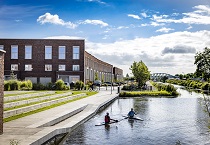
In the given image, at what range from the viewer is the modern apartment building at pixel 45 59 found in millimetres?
58875

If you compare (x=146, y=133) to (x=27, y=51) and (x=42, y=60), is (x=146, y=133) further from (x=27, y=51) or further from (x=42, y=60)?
(x=27, y=51)

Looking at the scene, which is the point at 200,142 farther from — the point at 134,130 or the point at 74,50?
the point at 74,50

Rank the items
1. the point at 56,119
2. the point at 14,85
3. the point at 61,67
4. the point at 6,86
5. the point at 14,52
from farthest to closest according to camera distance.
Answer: the point at 61,67 < the point at 14,52 < the point at 14,85 < the point at 6,86 < the point at 56,119

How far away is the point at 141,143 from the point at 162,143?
1.03 meters

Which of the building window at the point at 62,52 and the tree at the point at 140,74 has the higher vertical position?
the building window at the point at 62,52

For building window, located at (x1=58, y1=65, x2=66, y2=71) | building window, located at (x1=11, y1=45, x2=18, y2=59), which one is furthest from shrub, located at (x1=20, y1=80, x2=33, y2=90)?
building window, located at (x1=11, y1=45, x2=18, y2=59)

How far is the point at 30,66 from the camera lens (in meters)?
59.2

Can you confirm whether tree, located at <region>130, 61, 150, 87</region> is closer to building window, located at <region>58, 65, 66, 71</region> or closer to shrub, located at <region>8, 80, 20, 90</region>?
building window, located at <region>58, 65, 66, 71</region>

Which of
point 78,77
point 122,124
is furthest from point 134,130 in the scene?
point 78,77

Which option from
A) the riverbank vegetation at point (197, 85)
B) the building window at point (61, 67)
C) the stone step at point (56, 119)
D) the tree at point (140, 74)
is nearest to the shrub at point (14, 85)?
the stone step at point (56, 119)

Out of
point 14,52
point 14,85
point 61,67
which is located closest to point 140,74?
point 61,67

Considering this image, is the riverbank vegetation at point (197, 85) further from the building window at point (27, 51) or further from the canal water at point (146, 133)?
the building window at point (27, 51)

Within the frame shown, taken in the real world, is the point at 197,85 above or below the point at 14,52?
below

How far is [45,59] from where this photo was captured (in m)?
59.3
